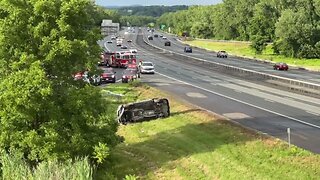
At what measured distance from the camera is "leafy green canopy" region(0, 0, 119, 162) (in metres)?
22.8

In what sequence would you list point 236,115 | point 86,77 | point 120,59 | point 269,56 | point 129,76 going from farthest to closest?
point 269,56
point 120,59
point 129,76
point 236,115
point 86,77

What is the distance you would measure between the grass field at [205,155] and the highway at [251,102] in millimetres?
2029

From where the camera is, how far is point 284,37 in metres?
106

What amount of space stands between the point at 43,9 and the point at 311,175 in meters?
13.1

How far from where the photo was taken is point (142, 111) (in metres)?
36.1

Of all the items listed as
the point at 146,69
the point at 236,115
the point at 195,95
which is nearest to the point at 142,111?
the point at 236,115

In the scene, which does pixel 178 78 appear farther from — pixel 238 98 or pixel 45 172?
pixel 45 172

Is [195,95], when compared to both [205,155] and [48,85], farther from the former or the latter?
[48,85]

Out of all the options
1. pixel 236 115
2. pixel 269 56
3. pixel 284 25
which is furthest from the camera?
pixel 269 56

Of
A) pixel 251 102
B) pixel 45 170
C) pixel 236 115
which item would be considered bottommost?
pixel 251 102

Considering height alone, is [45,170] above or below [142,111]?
above

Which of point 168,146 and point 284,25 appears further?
point 284,25

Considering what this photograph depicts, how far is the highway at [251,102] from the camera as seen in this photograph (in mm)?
32094

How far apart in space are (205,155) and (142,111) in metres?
10.4
